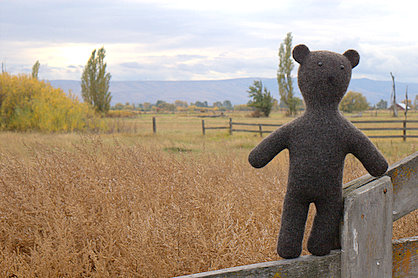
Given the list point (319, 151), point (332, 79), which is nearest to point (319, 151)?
point (319, 151)

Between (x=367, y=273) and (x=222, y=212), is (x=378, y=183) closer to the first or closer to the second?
(x=367, y=273)

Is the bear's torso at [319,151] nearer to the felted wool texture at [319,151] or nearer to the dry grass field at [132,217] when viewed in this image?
the felted wool texture at [319,151]

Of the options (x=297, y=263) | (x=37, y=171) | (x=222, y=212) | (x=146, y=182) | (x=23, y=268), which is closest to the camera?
(x=297, y=263)

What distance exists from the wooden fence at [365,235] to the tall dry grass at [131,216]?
2.92 feet

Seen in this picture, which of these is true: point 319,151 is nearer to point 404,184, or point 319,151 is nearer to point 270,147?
point 270,147

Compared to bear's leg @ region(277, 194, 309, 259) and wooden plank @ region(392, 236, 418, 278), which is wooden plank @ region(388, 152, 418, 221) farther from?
bear's leg @ region(277, 194, 309, 259)

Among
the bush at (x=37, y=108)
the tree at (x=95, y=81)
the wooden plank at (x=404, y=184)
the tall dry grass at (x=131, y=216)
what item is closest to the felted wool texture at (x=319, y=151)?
the wooden plank at (x=404, y=184)

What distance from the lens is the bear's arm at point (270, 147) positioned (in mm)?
1666

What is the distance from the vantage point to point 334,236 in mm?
1672

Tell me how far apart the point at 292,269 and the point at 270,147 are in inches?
20.9

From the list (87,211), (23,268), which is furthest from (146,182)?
(23,268)

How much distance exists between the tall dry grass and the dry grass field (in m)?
0.01

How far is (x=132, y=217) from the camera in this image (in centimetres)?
344

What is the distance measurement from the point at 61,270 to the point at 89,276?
12.3 inches
